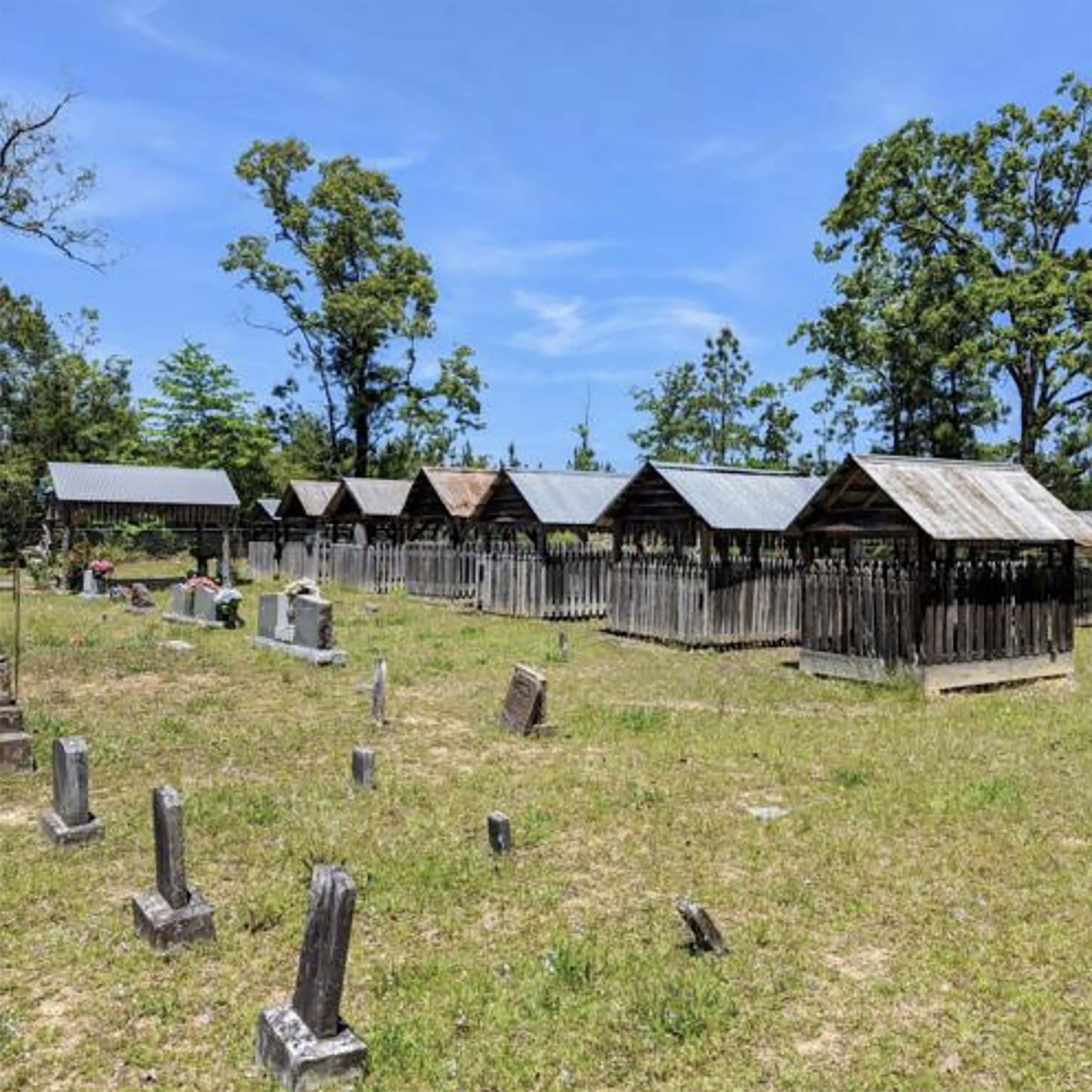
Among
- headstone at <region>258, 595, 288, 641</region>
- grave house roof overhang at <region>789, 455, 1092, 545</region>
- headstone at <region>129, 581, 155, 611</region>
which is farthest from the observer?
headstone at <region>129, 581, 155, 611</region>

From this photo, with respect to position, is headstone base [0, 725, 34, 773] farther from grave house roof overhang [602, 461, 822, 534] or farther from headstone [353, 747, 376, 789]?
grave house roof overhang [602, 461, 822, 534]

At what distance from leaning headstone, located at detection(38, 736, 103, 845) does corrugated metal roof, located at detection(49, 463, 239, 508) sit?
2613 centimetres

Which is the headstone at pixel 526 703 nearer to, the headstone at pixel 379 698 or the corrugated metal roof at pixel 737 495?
the headstone at pixel 379 698

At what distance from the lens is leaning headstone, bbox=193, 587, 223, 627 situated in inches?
850

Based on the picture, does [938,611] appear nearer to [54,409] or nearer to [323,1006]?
[323,1006]

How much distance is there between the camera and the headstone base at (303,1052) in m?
4.27

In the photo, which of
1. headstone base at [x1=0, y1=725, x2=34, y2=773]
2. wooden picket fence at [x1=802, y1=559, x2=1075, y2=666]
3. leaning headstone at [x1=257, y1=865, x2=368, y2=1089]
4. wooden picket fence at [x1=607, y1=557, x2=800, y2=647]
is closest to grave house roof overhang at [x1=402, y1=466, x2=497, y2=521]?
wooden picket fence at [x1=607, y1=557, x2=800, y2=647]

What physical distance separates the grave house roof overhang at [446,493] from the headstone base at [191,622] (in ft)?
29.9

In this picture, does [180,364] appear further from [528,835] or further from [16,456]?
[528,835]

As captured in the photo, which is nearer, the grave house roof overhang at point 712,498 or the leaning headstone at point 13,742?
the leaning headstone at point 13,742

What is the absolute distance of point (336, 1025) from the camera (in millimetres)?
4484

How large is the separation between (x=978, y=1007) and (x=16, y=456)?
54191 mm

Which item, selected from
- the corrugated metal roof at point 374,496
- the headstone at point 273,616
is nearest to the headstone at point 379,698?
the headstone at point 273,616

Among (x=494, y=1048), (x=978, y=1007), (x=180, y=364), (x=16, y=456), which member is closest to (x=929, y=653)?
(x=978, y=1007)
